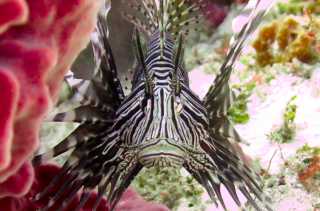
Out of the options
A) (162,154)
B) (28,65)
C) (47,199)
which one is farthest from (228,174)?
(28,65)

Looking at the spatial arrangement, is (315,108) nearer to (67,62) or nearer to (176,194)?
(176,194)

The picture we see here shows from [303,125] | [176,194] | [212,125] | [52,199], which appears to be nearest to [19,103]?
[52,199]

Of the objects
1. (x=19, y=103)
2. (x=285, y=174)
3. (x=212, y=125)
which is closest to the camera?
(x=19, y=103)

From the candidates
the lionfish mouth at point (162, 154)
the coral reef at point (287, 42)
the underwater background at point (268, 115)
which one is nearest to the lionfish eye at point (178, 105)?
the lionfish mouth at point (162, 154)

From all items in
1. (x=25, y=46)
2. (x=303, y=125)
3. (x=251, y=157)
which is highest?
(x=303, y=125)

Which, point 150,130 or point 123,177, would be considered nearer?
point 150,130

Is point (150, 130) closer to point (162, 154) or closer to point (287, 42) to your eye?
point (162, 154)
